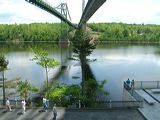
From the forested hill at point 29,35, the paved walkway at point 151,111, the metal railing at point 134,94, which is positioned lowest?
the paved walkway at point 151,111

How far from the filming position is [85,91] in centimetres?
3481

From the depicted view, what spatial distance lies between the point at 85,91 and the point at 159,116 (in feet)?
39.2

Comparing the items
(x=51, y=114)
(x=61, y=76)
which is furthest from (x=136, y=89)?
(x=61, y=76)

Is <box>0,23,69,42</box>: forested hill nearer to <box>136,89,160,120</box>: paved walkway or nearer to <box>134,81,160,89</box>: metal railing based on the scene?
<box>134,81,160,89</box>: metal railing

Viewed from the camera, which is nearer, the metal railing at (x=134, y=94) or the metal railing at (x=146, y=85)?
the metal railing at (x=134, y=94)

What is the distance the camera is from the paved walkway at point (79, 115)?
2344cm

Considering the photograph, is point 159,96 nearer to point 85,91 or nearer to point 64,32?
point 85,91

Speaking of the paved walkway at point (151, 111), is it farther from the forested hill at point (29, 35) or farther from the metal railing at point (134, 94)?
the forested hill at point (29, 35)

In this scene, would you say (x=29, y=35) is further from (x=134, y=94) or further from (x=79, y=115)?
(x=79, y=115)

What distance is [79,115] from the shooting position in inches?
949

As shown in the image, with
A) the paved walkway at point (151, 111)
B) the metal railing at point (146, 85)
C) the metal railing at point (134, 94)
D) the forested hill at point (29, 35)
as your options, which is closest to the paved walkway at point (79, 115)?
the paved walkway at point (151, 111)

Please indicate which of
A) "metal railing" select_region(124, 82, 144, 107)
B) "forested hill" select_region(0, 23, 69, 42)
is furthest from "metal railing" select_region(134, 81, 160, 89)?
"forested hill" select_region(0, 23, 69, 42)

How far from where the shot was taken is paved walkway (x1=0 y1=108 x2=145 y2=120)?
23436 millimetres

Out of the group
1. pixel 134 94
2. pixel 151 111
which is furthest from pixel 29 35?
pixel 151 111
